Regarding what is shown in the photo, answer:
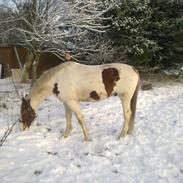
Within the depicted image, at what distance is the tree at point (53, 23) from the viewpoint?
12.9m

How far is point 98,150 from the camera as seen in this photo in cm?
640

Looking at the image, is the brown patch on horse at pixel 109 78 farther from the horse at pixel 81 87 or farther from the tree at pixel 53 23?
the tree at pixel 53 23

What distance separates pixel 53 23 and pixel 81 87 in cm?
636

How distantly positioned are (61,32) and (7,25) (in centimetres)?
199

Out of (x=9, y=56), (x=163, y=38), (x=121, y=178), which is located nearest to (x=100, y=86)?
(x=121, y=178)

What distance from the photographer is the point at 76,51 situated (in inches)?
583

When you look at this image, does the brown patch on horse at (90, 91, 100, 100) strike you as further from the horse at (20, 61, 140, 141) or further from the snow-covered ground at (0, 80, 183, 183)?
the snow-covered ground at (0, 80, 183, 183)

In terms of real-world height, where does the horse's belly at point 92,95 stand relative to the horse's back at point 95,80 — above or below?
below

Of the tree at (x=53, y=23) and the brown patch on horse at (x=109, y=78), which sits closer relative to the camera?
the brown patch on horse at (x=109, y=78)

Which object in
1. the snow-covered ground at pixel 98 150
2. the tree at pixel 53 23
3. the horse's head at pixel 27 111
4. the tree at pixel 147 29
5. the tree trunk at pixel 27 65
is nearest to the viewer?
the snow-covered ground at pixel 98 150

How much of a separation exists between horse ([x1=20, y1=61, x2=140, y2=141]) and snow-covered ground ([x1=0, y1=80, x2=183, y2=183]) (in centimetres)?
40

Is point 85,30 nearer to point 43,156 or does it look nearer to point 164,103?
point 164,103

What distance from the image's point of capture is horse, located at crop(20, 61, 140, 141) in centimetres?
710

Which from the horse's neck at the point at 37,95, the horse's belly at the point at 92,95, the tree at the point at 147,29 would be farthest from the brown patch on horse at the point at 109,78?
the tree at the point at 147,29
